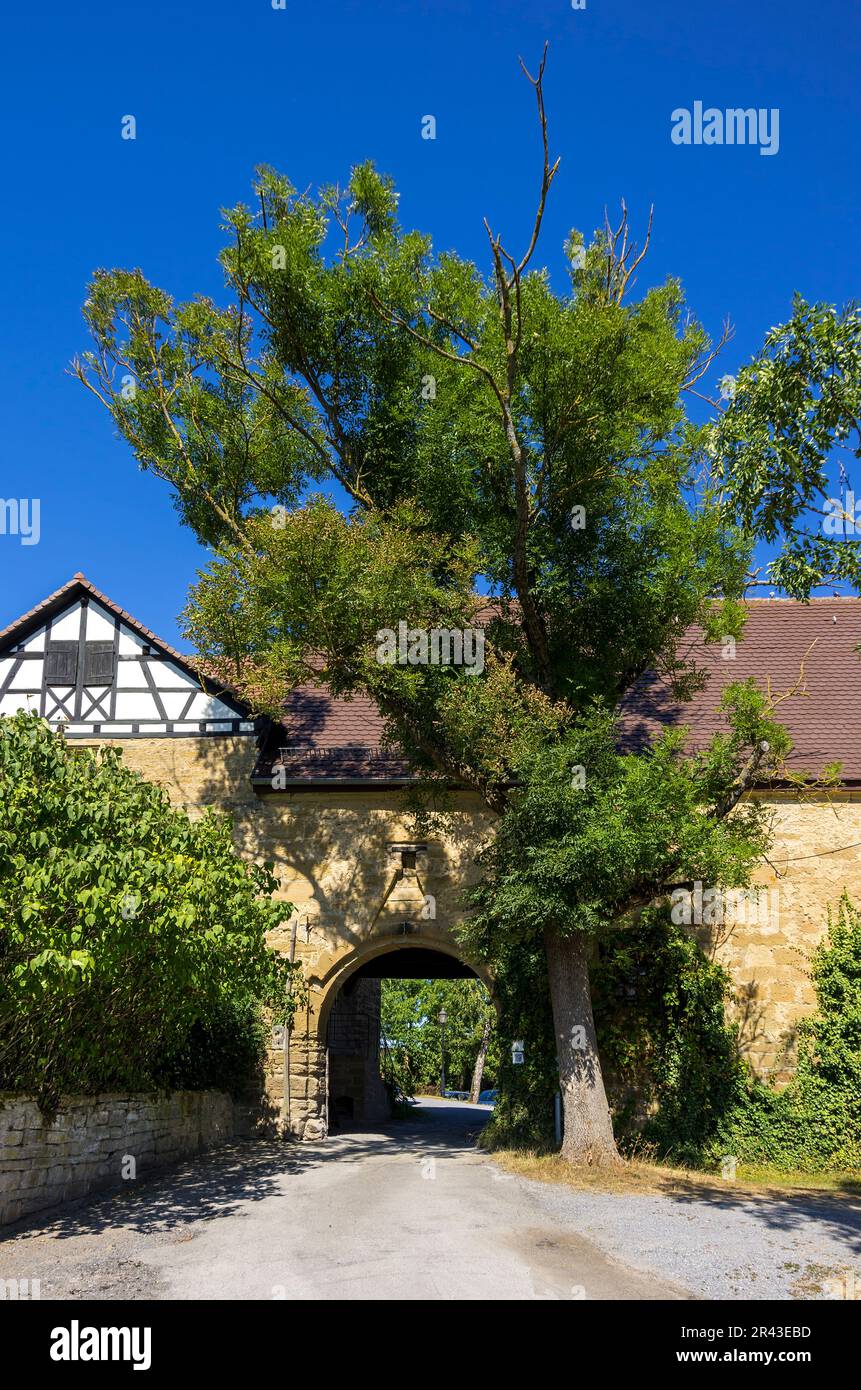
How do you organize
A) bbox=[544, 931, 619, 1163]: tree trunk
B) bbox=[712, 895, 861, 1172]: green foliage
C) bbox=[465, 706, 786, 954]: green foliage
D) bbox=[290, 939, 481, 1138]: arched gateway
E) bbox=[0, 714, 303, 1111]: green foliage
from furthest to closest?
bbox=[290, 939, 481, 1138]: arched gateway
bbox=[712, 895, 861, 1172]: green foliage
bbox=[544, 931, 619, 1163]: tree trunk
bbox=[465, 706, 786, 954]: green foliage
bbox=[0, 714, 303, 1111]: green foliage

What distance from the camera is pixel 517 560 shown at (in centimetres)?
1125

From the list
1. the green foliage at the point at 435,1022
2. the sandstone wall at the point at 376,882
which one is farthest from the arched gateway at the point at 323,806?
the green foliage at the point at 435,1022

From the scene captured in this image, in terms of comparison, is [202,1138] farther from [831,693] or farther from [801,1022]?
[831,693]

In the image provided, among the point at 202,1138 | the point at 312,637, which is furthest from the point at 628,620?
the point at 202,1138

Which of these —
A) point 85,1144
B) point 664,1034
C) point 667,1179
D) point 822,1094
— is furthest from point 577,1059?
point 85,1144

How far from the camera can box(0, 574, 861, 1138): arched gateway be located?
554 inches

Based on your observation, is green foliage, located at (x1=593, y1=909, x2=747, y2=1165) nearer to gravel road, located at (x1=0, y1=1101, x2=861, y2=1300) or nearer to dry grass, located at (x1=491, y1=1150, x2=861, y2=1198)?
dry grass, located at (x1=491, y1=1150, x2=861, y2=1198)

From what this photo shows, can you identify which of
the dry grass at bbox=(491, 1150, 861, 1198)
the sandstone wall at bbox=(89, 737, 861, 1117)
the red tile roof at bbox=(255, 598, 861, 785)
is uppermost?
the red tile roof at bbox=(255, 598, 861, 785)

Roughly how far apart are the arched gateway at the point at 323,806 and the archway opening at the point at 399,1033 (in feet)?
2.57

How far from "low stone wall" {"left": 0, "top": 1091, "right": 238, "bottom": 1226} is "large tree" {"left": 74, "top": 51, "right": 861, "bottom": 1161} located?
409 centimetres

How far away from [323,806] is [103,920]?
7.99m

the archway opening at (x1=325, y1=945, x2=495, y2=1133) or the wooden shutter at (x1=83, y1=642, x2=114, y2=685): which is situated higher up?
the wooden shutter at (x1=83, y1=642, x2=114, y2=685)

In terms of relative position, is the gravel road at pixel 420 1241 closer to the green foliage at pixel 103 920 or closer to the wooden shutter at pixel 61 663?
the green foliage at pixel 103 920

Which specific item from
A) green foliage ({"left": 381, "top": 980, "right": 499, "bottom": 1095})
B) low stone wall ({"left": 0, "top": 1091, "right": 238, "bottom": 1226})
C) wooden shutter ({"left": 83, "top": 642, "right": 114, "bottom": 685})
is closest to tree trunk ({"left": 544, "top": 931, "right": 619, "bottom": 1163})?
low stone wall ({"left": 0, "top": 1091, "right": 238, "bottom": 1226})
